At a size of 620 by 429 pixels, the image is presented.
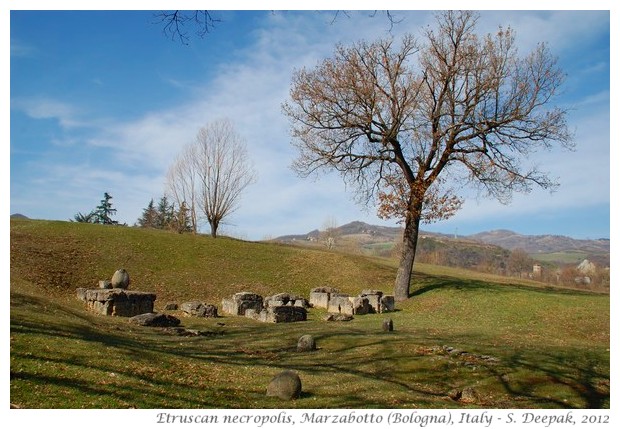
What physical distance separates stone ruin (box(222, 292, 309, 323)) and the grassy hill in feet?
3.64

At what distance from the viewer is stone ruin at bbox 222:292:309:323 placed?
2389 cm

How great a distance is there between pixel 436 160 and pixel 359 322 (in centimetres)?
1224

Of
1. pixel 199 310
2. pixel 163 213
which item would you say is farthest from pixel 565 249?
pixel 199 310

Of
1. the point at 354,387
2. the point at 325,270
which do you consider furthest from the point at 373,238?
the point at 354,387

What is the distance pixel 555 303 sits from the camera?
26391mm

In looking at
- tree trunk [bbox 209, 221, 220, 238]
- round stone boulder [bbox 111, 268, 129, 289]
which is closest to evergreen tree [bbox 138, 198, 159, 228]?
tree trunk [bbox 209, 221, 220, 238]

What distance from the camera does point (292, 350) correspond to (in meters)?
16.8

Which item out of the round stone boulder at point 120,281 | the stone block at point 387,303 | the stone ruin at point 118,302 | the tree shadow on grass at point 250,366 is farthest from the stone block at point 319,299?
the round stone boulder at point 120,281

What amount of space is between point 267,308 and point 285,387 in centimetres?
1425

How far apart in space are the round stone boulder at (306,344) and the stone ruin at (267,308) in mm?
7109

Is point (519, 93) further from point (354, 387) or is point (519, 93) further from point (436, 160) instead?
point (354, 387)

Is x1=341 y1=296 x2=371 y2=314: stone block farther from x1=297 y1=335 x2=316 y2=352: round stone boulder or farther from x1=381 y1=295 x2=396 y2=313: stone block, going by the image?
x1=297 y1=335 x2=316 y2=352: round stone boulder

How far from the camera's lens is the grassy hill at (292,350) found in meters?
10.2

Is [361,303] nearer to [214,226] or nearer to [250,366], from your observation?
[250,366]
